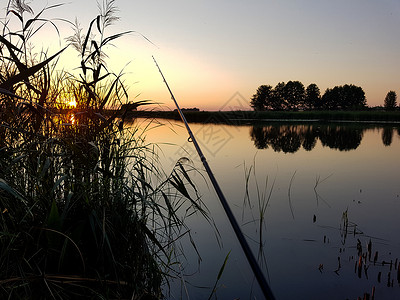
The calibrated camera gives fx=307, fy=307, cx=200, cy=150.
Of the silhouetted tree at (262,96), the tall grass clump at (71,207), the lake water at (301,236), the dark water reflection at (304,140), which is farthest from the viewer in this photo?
the silhouetted tree at (262,96)

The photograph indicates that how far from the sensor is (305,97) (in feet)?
295

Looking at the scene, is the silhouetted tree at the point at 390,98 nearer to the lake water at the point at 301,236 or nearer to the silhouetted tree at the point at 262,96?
the silhouetted tree at the point at 262,96

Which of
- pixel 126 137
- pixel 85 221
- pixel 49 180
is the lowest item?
pixel 85 221

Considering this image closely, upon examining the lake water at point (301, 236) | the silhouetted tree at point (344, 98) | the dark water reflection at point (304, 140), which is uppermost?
the silhouetted tree at point (344, 98)

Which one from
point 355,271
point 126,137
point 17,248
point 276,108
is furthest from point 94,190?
point 276,108

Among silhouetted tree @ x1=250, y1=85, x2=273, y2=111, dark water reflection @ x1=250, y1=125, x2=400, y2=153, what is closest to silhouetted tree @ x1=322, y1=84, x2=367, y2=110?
silhouetted tree @ x1=250, y1=85, x2=273, y2=111

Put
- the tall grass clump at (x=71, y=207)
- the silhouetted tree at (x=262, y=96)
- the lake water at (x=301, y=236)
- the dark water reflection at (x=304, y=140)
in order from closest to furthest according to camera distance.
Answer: the tall grass clump at (x=71, y=207)
the lake water at (x=301, y=236)
the dark water reflection at (x=304, y=140)
the silhouetted tree at (x=262, y=96)

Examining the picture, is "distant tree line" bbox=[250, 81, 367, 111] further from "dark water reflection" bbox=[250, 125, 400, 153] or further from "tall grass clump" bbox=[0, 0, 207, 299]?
"tall grass clump" bbox=[0, 0, 207, 299]

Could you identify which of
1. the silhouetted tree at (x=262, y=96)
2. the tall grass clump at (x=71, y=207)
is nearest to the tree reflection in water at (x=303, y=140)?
the tall grass clump at (x=71, y=207)

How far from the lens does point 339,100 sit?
8688 centimetres

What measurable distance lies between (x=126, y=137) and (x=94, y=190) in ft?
2.91

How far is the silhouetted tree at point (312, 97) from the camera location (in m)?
88.9

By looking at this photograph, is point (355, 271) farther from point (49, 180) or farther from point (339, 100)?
point (339, 100)

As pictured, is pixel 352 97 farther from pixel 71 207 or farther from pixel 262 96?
pixel 71 207
